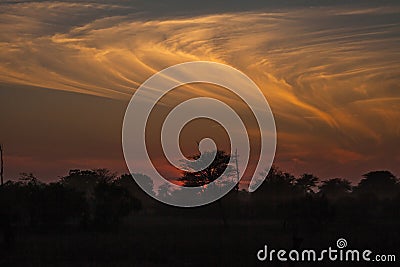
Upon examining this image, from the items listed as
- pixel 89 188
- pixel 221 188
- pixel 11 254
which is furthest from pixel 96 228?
pixel 89 188

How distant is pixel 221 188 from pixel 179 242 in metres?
40.4

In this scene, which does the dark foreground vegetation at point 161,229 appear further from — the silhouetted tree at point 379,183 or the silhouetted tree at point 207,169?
the silhouetted tree at point 379,183

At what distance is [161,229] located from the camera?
62594 mm

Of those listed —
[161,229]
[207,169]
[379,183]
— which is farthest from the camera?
[379,183]

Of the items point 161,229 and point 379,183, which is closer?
point 161,229

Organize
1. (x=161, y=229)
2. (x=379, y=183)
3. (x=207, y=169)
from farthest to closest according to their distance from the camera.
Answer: (x=379, y=183) → (x=207, y=169) → (x=161, y=229)

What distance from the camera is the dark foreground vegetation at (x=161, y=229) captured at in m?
38.1

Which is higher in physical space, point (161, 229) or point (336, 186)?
point (336, 186)

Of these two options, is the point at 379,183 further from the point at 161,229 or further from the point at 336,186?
the point at 161,229

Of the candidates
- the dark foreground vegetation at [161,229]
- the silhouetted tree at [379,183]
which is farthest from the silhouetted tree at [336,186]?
the dark foreground vegetation at [161,229]

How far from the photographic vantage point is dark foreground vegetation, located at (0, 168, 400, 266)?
38094 mm

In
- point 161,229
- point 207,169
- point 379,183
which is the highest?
point 379,183

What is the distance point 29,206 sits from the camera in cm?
5859

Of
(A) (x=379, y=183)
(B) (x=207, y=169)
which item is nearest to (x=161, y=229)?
(B) (x=207, y=169)
